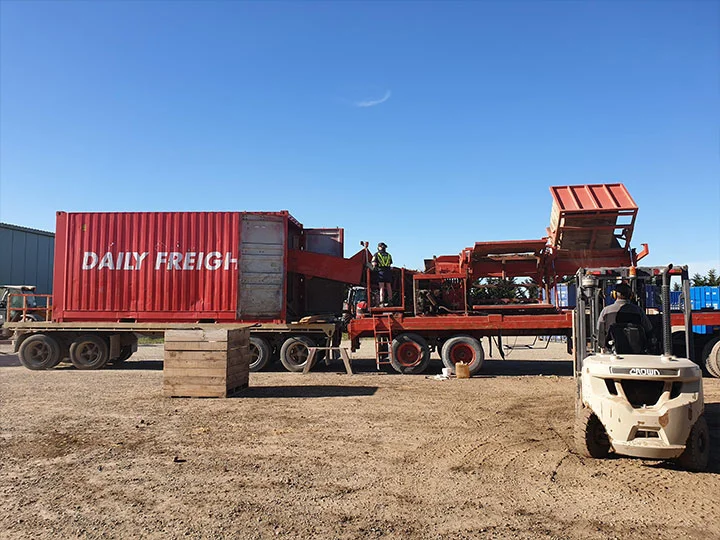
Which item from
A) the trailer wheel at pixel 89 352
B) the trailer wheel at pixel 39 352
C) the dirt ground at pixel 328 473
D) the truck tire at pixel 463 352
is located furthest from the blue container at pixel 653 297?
the trailer wheel at pixel 39 352

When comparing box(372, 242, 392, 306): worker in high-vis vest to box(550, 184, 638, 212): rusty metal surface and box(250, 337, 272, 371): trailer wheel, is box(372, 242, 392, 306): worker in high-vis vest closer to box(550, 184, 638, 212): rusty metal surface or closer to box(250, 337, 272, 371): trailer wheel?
box(250, 337, 272, 371): trailer wheel

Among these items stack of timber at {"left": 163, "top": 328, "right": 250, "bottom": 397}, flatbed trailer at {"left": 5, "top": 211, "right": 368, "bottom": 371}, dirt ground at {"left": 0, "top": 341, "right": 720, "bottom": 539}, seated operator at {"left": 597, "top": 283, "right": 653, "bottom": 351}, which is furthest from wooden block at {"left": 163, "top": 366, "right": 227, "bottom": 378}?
seated operator at {"left": 597, "top": 283, "right": 653, "bottom": 351}

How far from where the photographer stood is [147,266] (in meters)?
14.0

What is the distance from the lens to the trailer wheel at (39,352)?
1429 cm

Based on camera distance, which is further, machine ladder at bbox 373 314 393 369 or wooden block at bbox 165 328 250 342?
machine ladder at bbox 373 314 393 369

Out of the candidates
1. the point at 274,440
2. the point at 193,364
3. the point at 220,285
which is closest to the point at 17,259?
the point at 220,285

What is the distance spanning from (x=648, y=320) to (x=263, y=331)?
956 cm

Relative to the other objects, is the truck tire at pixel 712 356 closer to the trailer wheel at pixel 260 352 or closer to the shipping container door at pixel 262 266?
the shipping container door at pixel 262 266

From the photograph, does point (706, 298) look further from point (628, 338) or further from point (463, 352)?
point (628, 338)

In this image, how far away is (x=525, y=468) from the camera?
5.55 metres

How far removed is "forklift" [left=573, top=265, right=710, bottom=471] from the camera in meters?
4.99

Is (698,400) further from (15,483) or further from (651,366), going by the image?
(15,483)

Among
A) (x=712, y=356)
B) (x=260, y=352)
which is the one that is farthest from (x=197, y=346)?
(x=712, y=356)

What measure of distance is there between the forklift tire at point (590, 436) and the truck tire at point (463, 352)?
706 cm
